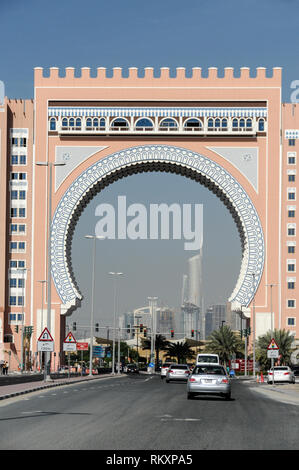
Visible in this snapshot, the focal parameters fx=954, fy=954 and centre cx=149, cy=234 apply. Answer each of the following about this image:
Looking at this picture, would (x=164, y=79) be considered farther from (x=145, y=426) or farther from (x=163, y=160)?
(x=145, y=426)

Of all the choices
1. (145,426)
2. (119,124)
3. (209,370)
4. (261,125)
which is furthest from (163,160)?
(145,426)

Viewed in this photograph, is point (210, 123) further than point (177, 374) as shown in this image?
Yes

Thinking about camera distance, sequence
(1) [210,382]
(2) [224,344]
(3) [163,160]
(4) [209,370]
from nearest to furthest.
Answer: (1) [210,382]
(4) [209,370]
(3) [163,160]
(2) [224,344]

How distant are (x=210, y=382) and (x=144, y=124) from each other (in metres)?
47.5

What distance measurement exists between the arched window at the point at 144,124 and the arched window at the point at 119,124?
0.90 m

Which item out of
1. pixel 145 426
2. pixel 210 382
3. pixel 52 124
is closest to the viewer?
pixel 145 426

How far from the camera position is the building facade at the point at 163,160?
253 feet

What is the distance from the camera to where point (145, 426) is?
68.1 feet

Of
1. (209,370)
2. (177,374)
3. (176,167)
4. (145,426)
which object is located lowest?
(177,374)

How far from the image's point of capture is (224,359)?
100 meters

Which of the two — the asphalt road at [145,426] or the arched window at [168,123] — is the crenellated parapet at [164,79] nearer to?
the arched window at [168,123]

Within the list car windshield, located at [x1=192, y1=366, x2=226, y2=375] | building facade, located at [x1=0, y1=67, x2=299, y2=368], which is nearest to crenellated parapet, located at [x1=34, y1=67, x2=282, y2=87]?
building facade, located at [x1=0, y1=67, x2=299, y2=368]
